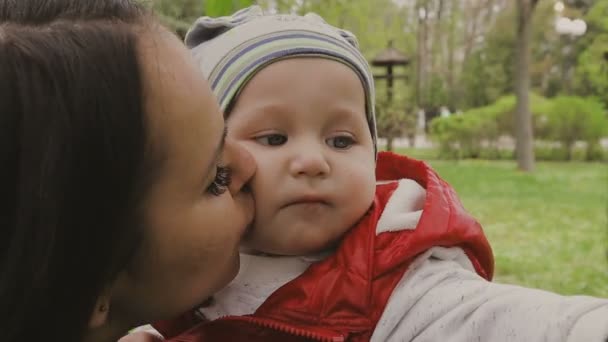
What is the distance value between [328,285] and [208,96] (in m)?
0.32

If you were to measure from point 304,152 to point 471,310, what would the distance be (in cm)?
31

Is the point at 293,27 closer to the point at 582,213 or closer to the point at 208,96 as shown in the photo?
the point at 208,96

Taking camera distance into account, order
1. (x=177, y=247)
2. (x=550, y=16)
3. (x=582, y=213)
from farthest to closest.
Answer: (x=550, y=16) → (x=582, y=213) → (x=177, y=247)

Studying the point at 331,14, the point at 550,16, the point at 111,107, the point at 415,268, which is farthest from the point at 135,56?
the point at 550,16

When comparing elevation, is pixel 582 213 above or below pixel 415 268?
below

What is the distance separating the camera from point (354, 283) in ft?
3.12

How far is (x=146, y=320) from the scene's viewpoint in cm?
87

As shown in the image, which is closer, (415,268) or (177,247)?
(177,247)

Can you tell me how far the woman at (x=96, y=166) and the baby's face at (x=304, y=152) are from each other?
157mm

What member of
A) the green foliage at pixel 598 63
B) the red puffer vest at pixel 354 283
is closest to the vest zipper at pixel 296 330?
the red puffer vest at pixel 354 283

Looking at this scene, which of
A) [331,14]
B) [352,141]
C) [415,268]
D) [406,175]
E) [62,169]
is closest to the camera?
[62,169]

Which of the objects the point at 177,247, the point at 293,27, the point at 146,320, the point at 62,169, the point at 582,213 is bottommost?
the point at 582,213

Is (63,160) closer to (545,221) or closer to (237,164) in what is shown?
(237,164)

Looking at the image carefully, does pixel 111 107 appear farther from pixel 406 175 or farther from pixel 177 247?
pixel 406 175
